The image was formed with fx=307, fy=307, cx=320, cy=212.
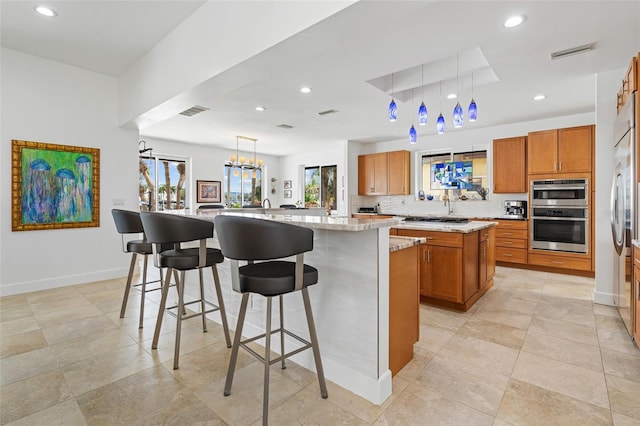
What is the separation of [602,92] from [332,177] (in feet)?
20.1

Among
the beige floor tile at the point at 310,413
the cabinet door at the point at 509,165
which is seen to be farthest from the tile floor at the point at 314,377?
the cabinet door at the point at 509,165

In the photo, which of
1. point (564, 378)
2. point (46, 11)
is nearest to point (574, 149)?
point (564, 378)

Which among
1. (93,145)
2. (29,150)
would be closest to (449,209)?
(93,145)

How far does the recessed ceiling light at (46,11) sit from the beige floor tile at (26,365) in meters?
2.91

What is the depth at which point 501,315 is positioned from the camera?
3.01 metres

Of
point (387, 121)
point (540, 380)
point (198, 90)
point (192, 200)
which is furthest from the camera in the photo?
point (192, 200)

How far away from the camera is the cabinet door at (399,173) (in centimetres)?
690

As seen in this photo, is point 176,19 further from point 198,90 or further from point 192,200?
point 192,200

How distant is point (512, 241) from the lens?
527 cm

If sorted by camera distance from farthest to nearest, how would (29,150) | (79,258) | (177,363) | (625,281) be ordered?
(79,258) < (29,150) < (625,281) < (177,363)

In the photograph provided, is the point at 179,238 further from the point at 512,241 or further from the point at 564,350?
the point at 512,241

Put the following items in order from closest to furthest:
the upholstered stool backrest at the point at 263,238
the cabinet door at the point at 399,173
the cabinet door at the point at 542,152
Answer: the upholstered stool backrest at the point at 263,238
the cabinet door at the point at 542,152
the cabinet door at the point at 399,173

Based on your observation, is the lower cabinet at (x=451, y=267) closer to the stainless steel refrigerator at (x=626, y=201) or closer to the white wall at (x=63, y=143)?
the stainless steel refrigerator at (x=626, y=201)

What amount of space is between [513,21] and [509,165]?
3645mm
